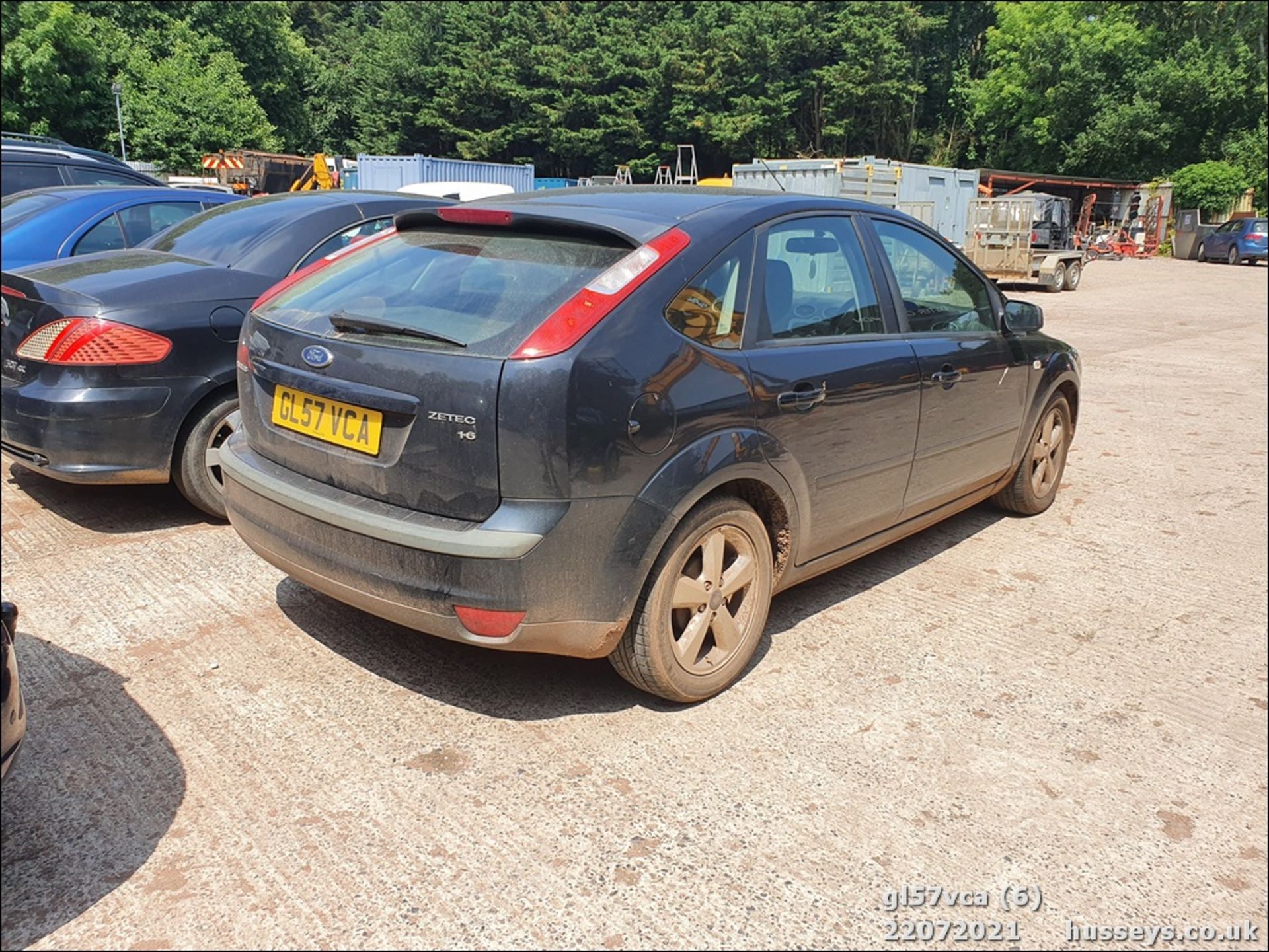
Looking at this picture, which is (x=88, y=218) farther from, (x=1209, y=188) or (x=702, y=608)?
(x=1209, y=188)

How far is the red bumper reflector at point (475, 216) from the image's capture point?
130 inches

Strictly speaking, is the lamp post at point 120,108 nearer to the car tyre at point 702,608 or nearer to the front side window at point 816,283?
the front side window at point 816,283

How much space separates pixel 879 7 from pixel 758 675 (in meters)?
52.0

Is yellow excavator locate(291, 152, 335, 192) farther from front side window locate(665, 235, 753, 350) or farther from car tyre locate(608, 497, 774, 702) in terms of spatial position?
car tyre locate(608, 497, 774, 702)

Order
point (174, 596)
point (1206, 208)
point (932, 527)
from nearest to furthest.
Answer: point (174, 596), point (932, 527), point (1206, 208)

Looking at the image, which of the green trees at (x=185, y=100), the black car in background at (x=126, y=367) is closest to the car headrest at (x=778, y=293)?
the black car in background at (x=126, y=367)

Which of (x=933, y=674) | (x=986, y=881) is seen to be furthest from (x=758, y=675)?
(x=986, y=881)

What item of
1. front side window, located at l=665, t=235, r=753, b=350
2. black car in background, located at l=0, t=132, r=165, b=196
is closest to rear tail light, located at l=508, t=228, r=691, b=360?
front side window, located at l=665, t=235, r=753, b=350

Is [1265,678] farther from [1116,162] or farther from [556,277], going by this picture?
[1116,162]

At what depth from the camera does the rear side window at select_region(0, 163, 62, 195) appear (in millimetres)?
9102

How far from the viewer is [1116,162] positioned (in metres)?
40.8

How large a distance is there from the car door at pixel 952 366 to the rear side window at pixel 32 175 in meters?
8.35

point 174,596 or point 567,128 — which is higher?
point 567,128

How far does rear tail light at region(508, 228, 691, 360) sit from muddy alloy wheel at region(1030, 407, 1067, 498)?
293cm
